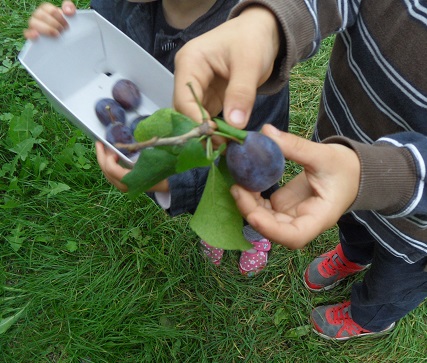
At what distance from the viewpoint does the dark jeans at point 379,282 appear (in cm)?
118

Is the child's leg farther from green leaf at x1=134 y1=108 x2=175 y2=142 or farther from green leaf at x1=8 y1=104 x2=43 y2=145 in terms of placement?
green leaf at x1=8 y1=104 x2=43 y2=145

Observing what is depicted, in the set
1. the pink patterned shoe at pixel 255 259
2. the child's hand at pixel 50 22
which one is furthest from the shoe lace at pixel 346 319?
the child's hand at pixel 50 22

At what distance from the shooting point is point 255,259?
1680 millimetres

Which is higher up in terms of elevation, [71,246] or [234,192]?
[234,192]

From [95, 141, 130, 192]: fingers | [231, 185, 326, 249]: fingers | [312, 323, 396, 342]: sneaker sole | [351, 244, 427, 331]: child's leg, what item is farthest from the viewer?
[312, 323, 396, 342]: sneaker sole

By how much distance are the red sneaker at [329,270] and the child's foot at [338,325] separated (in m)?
0.09

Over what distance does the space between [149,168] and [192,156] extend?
3.5 inches

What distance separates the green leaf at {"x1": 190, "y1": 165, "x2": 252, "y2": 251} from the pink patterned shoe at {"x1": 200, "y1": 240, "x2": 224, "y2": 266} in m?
0.95

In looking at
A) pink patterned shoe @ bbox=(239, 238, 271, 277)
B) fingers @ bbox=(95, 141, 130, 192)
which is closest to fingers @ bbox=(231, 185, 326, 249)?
fingers @ bbox=(95, 141, 130, 192)

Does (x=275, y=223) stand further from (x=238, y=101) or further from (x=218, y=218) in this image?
(x=238, y=101)

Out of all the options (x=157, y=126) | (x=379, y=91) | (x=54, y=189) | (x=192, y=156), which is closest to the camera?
(x=192, y=156)

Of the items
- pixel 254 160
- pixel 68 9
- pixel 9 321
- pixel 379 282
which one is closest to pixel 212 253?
pixel 379 282

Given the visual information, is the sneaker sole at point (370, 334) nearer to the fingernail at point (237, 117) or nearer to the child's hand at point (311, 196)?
the child's hand at point (311, 196)

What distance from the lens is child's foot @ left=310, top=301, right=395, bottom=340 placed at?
5.21 ft
